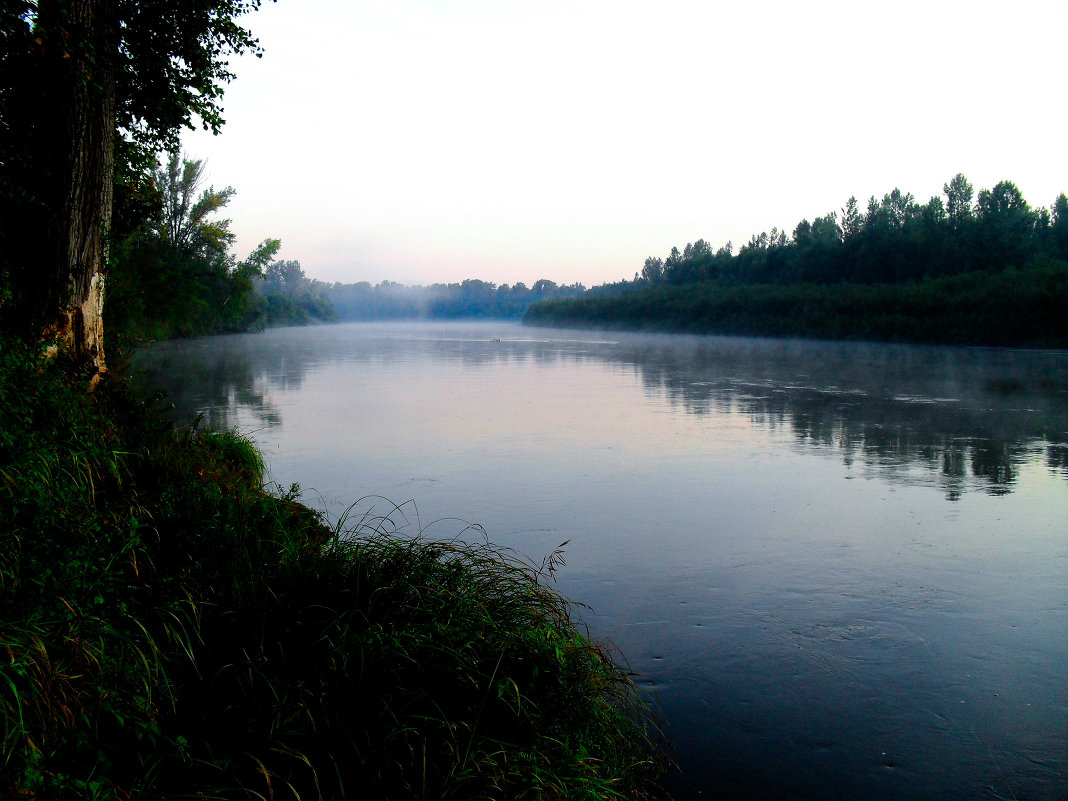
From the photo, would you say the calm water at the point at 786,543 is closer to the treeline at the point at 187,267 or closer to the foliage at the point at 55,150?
the foliage at the point at 55,150

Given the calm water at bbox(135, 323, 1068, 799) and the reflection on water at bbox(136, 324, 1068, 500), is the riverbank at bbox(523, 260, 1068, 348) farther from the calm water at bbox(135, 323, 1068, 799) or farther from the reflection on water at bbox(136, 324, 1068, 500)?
the calm water at bbox(135, 323, 1068, 799)

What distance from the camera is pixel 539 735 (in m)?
3.48

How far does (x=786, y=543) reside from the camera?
25.7 ft

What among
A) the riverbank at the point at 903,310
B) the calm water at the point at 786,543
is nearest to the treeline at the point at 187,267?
the calm water at the point at 786,543

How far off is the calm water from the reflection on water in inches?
5.4

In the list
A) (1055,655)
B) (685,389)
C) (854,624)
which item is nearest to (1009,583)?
(1055,655)

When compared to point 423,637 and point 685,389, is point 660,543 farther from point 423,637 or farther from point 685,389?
point 685,389

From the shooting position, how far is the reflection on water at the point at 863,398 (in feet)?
40.4

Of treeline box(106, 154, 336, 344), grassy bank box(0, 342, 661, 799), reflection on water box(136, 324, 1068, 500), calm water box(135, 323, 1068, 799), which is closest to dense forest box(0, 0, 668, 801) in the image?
grassy bank box(0, 342, 661, 799)

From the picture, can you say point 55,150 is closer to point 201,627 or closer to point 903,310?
point 201,627

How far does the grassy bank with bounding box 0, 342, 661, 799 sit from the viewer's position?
3113mm

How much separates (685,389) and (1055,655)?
17565 millimetres

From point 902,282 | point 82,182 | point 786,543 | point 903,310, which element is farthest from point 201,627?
point 902,282

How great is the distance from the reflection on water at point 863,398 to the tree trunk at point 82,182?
673cm
